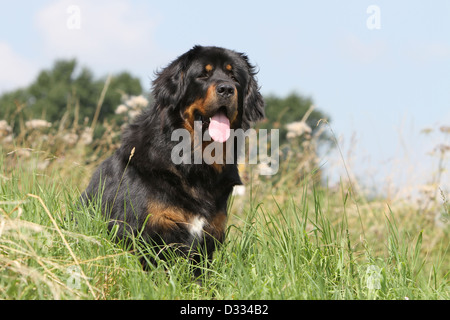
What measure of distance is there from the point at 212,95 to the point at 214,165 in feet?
1.67

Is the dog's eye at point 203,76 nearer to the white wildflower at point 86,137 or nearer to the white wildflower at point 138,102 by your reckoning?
the white wildflower at point 138,102

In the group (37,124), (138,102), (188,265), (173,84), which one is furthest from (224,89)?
(37,124)

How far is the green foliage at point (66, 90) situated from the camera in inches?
1087

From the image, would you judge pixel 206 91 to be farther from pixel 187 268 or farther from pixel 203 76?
pixel 187 268

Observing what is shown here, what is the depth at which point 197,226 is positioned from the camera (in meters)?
3.39

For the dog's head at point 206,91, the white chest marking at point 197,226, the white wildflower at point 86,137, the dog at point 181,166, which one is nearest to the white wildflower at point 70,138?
the white wildflower at point 86,137

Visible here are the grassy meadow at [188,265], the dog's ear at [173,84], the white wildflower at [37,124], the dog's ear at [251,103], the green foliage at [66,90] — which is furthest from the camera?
the green foliage at [66,90]

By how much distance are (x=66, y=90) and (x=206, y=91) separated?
28476 millimetres

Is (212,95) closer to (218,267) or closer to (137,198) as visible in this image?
(137,198)

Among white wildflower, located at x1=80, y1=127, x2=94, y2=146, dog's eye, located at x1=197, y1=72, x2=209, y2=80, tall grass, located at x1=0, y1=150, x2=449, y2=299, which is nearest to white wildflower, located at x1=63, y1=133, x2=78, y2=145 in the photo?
white wildflower, located at x1=80, y1=127, x2=94, y2=146

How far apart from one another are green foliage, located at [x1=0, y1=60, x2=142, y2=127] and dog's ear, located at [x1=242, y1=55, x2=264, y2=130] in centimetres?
2324
